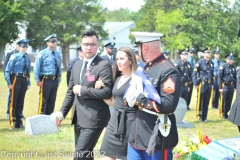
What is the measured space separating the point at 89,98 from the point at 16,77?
4.88m

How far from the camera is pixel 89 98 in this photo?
5.22 metres

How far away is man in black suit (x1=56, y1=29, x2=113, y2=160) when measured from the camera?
5113 mm

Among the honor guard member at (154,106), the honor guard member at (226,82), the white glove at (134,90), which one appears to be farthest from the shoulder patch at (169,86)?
the honor guard member at (226,82)

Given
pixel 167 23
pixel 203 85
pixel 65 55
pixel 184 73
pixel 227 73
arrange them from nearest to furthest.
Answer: pixel 203 85, pixel 227 73, pixel 184 73, pixel 65 55, pixel 167 23

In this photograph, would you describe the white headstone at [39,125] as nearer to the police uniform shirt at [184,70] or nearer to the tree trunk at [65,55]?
the police uniform shirt at [184,70]

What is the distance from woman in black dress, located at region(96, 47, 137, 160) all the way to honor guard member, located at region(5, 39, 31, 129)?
A: 5.29m

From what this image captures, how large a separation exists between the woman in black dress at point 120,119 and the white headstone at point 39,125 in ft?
13.4

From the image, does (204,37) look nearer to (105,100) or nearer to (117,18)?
(105,100)

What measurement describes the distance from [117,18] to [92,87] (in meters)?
138

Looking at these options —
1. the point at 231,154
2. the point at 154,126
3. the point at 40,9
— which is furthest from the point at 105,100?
the point at 40,9

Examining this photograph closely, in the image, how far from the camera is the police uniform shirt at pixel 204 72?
1227 cm

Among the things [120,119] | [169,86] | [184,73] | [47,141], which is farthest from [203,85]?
[169,86]

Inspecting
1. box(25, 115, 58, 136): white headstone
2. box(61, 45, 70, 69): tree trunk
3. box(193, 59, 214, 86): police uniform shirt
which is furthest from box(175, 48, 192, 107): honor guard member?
box(61, 45, 70, 69): tree trunk

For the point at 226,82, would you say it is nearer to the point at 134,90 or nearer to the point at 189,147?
the point at 189,147
